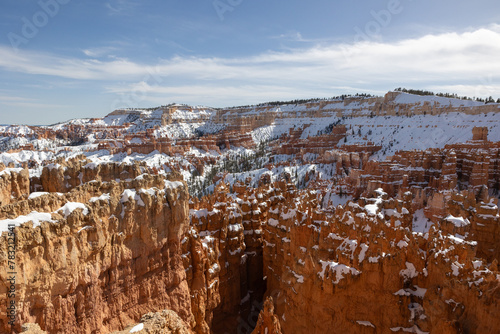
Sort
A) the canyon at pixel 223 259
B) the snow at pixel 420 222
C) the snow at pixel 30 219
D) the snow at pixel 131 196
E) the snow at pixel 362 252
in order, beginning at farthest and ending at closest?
the snow at pixel 420 222
the snow at pixel 362 252
the snow at pixel 131 196
the canyon at pixel 223 259
the snow at pixel 30 219

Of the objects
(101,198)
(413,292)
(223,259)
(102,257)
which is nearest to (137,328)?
(102,257)

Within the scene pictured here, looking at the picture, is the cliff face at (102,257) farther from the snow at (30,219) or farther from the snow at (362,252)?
the snow at (362,252)

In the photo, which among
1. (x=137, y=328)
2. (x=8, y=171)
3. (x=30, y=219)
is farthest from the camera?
(x=8, y=171)

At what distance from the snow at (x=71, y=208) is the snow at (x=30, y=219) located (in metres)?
0.38

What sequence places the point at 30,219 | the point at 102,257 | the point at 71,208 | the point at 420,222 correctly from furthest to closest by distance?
the point at 420,222
the point at 102,257
the point at 71,208
the point at 30,219

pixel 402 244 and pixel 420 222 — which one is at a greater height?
pixel 402 244

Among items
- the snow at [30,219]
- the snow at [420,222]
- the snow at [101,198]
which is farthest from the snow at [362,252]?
the snow at [420,222]

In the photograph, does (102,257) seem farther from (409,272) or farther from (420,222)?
(420,222)

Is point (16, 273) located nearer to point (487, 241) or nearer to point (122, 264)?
point (122, 264)

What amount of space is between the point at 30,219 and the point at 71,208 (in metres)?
1.03

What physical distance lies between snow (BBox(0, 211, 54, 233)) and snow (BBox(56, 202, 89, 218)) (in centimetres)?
38

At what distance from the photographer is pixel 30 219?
7293 mm

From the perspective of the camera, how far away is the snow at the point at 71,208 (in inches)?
316

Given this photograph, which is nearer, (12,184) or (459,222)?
(12,184)
